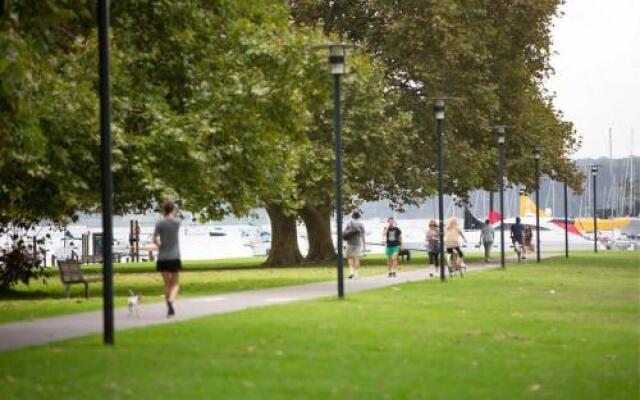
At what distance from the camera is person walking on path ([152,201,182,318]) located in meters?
25.1

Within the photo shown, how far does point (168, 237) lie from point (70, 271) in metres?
9.42

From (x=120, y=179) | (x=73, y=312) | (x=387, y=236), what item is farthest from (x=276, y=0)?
(x=73, y=312)

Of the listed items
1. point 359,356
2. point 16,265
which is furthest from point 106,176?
point 16,265

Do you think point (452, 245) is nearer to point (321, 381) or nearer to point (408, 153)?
point (408, 153)

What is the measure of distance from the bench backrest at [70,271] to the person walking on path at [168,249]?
8754 mm

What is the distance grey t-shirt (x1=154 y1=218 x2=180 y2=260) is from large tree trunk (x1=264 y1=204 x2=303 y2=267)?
3773cm

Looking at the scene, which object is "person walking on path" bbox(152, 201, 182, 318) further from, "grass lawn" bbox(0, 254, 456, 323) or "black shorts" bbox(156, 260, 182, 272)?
"grass lawn" bbox(0, 254, 456, 323)

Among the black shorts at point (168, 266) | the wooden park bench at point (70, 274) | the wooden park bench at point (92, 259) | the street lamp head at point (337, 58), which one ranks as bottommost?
the wooden park bench at point (92, 259)

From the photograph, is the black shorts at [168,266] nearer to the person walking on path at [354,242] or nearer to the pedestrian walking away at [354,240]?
the pedestrian walking away at [354,240]

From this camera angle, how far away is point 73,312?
27047 mm

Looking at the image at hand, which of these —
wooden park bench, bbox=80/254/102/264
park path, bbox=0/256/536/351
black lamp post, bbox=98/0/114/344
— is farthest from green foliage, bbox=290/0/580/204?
black lamp post, bbox=98/0/114/344

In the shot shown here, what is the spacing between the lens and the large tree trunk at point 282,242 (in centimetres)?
6353

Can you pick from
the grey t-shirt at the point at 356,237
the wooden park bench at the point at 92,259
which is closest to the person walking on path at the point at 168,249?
A: the grey t-shirt at the point at 356,237

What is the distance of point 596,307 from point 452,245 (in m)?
16.6
